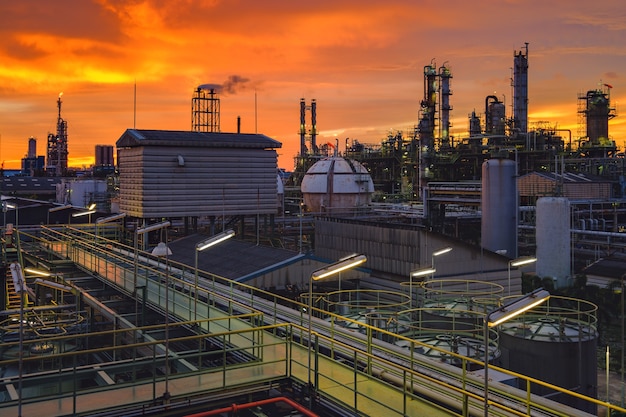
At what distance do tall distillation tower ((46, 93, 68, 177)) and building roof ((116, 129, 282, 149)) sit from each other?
81461 millimetres

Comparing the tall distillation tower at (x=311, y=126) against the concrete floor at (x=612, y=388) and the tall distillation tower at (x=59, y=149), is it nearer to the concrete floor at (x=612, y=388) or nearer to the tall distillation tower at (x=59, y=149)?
the tall distillation tower at (x=59, y=149)

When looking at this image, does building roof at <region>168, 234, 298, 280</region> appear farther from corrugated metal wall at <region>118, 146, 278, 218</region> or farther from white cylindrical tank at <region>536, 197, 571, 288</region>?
white cylindrical tank at <region>536, 197, 571, 288</region>

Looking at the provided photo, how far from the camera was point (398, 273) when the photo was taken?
30094 mm

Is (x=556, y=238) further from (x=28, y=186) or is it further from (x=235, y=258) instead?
(x=28, y=186)

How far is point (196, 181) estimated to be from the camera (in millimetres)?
43500

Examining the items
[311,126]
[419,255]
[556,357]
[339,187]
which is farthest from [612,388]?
[311,126]

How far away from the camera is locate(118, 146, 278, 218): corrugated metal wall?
41906 mm

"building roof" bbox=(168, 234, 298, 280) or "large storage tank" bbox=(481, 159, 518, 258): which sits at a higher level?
"large storage tank" bbox=(481, 159, 518, 258)

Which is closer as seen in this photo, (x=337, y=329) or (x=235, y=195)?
(x=337, y=329)

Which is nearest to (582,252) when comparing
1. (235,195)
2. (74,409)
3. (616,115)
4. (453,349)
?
(235,195)

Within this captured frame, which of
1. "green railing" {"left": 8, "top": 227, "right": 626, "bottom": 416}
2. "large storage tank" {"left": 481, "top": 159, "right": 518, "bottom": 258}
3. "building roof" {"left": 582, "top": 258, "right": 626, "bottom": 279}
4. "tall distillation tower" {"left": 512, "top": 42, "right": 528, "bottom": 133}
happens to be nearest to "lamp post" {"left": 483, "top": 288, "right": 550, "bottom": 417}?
"green railing" {"left": 8, "top": 227, "right": 626, "bottom": 416}

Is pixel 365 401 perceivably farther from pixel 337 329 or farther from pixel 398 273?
pixel 398 273

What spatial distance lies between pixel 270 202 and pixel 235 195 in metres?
2.84

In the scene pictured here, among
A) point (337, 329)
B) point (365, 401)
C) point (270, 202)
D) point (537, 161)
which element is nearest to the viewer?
point (365, 401)
